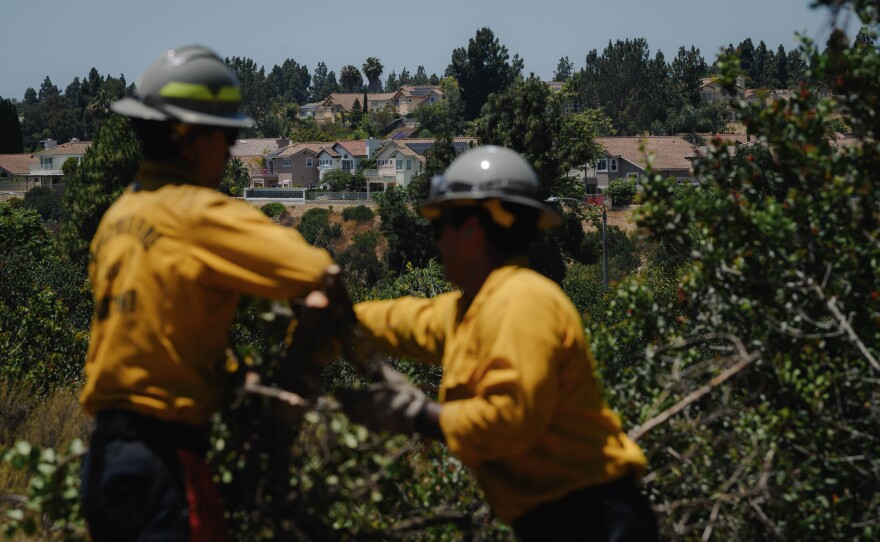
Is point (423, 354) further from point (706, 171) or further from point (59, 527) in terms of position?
point (706, 171)

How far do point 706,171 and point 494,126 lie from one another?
42492 millimetres

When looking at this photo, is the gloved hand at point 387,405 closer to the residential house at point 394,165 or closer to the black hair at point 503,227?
the black hair at point 503,227

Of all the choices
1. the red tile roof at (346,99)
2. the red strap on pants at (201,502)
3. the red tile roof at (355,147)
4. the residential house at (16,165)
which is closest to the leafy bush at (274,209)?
the red tile roof at (355,147)

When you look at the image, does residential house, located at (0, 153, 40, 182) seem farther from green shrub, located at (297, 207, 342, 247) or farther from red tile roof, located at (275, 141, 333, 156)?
green shrub, located at (297, 207, 342, 247)

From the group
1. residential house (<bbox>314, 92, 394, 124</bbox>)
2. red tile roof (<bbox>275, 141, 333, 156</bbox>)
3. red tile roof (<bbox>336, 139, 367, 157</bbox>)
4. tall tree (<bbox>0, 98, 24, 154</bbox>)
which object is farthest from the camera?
residential house (<bbox>314, 92, 394, 124</bbox>)

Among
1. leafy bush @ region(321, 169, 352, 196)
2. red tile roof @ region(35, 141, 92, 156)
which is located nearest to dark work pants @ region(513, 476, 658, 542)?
leafy bush @ region(321, 169, 352, 196)

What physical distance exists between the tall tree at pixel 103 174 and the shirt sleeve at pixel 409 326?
1547 inches

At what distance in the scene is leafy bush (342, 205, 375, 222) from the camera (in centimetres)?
6981

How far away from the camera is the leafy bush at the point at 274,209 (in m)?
71.0

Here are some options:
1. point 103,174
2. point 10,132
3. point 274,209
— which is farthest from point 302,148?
point 103,174

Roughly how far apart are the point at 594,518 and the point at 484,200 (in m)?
0.94

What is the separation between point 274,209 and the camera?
7175 cm

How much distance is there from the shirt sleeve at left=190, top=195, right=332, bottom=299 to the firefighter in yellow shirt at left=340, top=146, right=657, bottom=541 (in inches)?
17.7

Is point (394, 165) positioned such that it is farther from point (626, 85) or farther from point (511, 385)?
point (511, 385)
